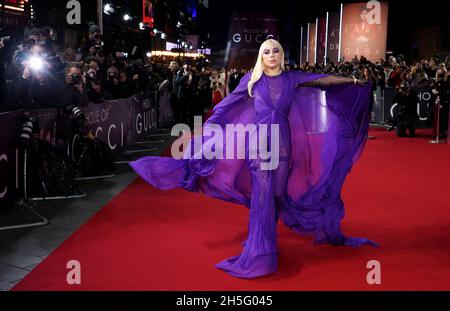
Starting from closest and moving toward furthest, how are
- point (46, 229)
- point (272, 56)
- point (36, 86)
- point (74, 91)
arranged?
point (272, 56)
point (46, 229)
point (36, 86)
point (74, 91)

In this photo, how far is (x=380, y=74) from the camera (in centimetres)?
1956

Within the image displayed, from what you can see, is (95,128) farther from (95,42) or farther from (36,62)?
(95,42)

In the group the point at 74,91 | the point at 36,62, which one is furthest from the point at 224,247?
the point at 74,91

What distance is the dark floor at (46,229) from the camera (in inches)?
206

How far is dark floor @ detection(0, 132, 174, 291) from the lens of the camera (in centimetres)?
522

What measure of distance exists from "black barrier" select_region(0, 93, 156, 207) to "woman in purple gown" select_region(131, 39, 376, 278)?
2.24 meters

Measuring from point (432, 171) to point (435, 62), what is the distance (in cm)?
1080

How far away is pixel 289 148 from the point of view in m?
5.42

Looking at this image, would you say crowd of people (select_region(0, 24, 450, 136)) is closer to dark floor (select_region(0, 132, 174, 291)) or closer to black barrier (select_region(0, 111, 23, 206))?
black barrier (select_region(0, 111, 23, 206))

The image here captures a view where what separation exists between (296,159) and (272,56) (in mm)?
1124

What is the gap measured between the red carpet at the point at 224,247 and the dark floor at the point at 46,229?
5.5 inches

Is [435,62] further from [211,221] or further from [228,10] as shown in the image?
[211,221]

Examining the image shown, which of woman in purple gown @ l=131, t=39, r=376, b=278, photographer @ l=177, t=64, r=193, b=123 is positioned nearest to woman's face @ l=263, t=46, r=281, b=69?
woman in purple gown @ l=131, t=39, r=376, b=278
